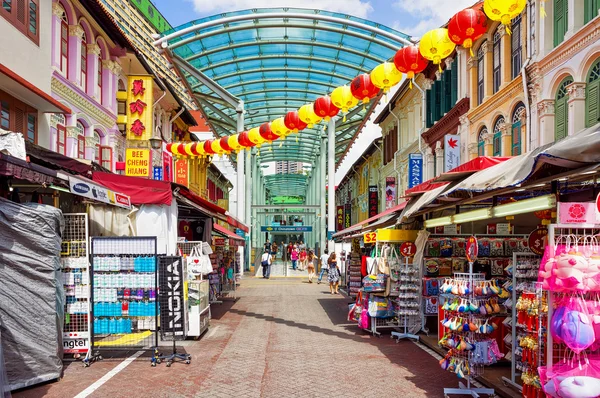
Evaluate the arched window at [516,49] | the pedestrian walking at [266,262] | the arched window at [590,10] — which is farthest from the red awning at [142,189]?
the pedestrian walking at [266,262]

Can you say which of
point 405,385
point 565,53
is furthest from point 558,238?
point 565,53

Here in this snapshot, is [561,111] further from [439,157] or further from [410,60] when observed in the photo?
[439,157]

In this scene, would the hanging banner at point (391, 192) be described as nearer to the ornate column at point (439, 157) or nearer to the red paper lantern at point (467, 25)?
the ornate column at point (439, 157)

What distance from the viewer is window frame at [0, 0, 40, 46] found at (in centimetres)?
1259

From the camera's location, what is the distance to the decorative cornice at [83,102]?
51.5ft

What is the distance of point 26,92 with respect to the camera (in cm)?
1276

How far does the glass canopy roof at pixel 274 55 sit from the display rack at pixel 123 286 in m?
11.9

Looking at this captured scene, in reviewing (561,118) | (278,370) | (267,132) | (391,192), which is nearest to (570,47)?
(561,118)

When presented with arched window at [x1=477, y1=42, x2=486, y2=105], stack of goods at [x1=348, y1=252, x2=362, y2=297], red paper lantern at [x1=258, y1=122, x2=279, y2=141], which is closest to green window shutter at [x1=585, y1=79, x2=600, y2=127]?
arched window at [x1=477, y1=42, x2=486, y2=105]

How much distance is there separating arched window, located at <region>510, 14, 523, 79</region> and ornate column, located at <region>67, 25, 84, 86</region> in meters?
12.8

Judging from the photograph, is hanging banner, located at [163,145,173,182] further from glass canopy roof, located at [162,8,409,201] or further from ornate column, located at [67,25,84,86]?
ornate column, located at [67,25,84,86]

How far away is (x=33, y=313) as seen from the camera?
7.55 m

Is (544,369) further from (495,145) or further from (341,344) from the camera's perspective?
(495,145)

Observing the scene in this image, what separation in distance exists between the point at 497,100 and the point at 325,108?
27.0 feet
